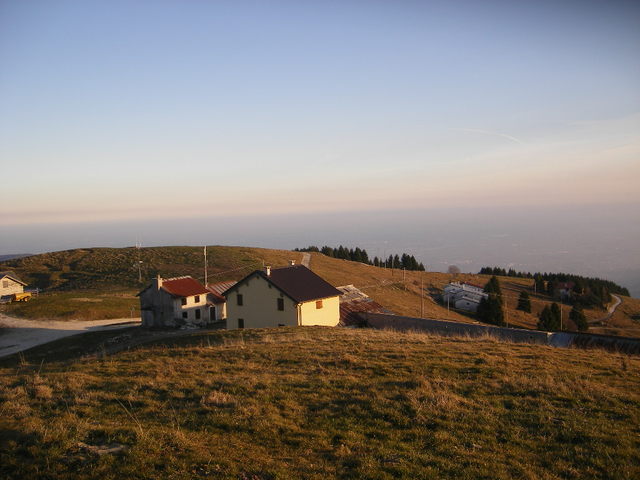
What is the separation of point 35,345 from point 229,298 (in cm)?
2070

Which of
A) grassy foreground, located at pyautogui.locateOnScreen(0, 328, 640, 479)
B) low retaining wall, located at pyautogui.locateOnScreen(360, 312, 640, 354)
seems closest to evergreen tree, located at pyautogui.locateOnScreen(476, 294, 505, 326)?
low retaining wall, located at pyautogui.locateOnScreen(360, 312, 640, 354)

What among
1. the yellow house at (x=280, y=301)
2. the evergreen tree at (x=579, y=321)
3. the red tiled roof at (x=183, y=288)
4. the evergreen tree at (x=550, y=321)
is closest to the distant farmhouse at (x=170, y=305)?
the red tiled roof at (x=183, y=288)

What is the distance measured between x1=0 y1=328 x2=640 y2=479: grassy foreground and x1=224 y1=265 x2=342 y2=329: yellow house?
20.8 m

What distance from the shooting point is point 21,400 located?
469 inches

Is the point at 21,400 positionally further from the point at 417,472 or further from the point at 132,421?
the point at 417,472

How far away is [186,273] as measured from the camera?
89812 mm

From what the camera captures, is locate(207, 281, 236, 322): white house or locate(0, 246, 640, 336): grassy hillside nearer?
locate(207, 281, 236, 322): white house

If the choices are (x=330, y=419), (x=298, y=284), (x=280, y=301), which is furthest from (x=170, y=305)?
(x=330, y=419)

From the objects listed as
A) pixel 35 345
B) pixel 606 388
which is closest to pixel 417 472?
pixel 606 388

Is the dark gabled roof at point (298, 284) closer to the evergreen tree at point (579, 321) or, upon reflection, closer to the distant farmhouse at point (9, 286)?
the distant farmhouse at point (9, 286)

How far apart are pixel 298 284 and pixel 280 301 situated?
286 centimetres

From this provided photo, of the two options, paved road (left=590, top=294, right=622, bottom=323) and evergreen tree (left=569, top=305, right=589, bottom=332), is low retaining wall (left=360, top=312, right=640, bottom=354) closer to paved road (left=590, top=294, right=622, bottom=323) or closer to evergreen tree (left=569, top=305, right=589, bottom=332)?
evergreen tree (left=569, top=305, right=589, bottom=332)

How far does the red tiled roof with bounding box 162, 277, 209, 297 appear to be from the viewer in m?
50.6

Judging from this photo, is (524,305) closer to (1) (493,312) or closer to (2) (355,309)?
(1) (493,312)
